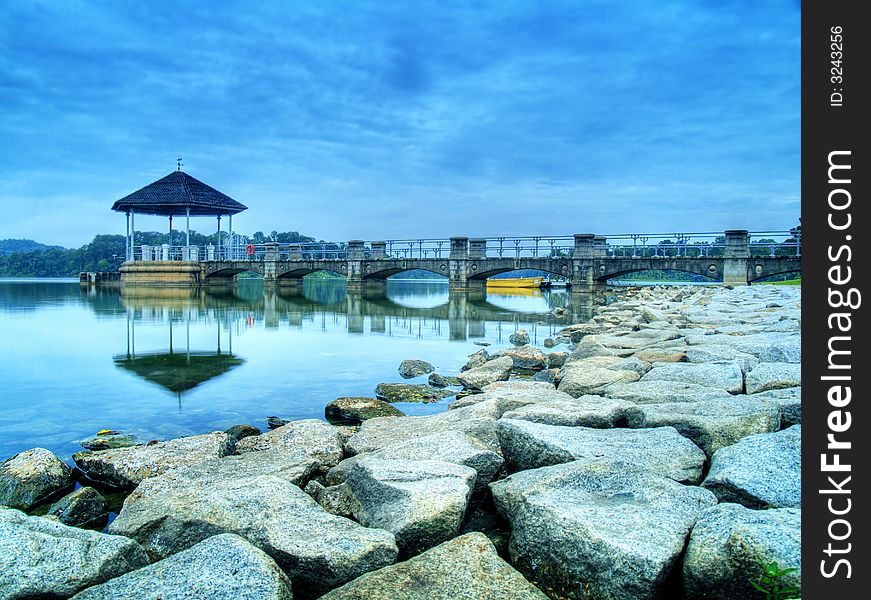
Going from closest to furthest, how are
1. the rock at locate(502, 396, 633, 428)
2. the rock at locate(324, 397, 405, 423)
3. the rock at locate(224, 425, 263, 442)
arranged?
the rock at locate(502, 396, 633, 428) → the rock at locate(224, 425, 263, 442) → the rock at locate(324, 397, 405, 423)

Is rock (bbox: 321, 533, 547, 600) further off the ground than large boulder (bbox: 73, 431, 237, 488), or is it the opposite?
rock (bbox: 321, 533, 547, 600)

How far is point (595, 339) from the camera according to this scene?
8.82 metres

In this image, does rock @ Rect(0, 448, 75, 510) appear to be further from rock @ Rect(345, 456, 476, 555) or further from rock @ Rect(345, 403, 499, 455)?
rock @ Rect(345, 456, 476, 555)

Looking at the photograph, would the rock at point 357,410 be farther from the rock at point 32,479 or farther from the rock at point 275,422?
the rock at point 32,479

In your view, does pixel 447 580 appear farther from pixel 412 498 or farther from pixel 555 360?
pixel 555 360

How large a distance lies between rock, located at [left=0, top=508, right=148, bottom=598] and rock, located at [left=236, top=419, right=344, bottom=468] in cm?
164

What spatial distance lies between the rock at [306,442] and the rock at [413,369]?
3.54 metres

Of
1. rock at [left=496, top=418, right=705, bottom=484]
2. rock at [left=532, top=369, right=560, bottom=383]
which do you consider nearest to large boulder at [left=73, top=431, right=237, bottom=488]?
rock at [left=496, top=418, right=705, bottom=484]

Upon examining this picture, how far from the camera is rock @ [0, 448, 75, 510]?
3779 millimetres

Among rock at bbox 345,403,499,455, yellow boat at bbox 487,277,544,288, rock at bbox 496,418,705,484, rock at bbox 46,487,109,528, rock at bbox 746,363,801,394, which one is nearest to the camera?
rock at bbox 496,418,705,484

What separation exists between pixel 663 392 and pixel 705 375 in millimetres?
761

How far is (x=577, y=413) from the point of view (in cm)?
415
